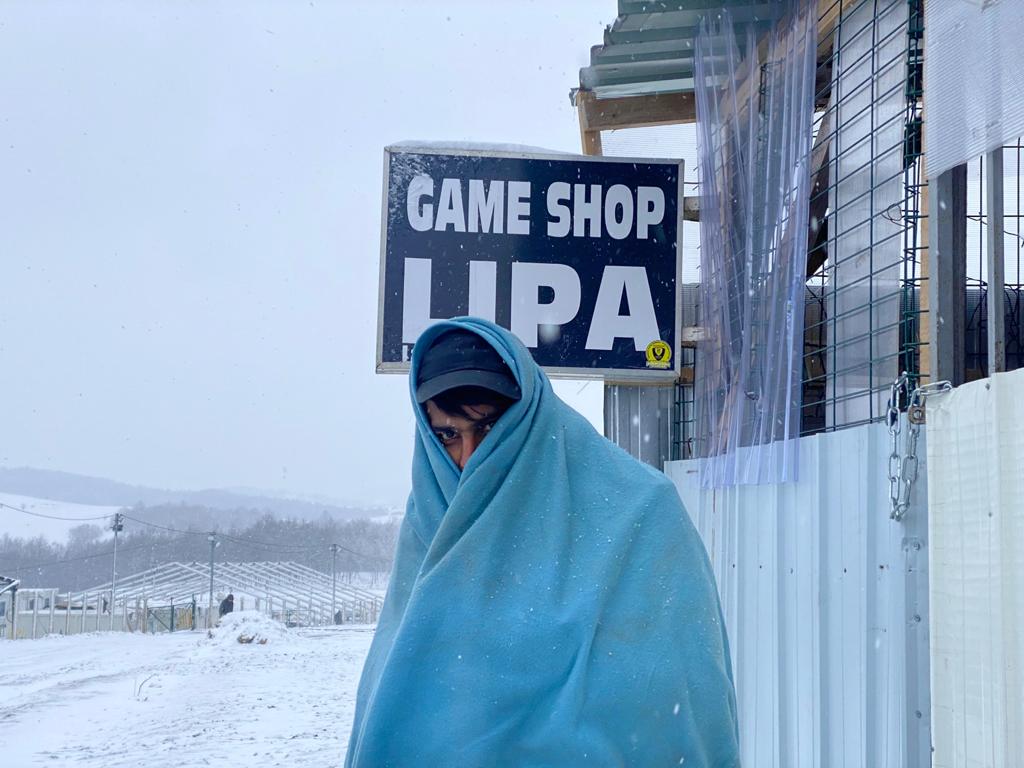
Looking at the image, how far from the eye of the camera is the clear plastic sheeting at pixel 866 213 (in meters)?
3.36

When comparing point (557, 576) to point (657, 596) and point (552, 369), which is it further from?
point (552, 369)

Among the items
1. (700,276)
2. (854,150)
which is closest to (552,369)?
(700,276)

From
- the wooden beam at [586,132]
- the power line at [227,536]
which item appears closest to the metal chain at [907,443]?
the wooden beam at [586,132]

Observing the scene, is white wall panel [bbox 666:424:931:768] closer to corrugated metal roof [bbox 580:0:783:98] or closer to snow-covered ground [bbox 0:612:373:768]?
corrugated metal roof [bbox 580:0:783:98]

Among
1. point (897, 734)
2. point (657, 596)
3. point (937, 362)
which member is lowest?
point (897, 734)

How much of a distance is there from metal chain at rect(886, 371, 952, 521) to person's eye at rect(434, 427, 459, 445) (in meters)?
1.36

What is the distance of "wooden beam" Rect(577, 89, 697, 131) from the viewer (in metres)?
5.31

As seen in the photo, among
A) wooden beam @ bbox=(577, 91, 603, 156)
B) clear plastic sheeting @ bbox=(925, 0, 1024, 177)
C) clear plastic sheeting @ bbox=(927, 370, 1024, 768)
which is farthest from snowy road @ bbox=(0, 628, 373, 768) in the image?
clear plastic sheeting @ bbox=(925, 0, 1024, 177)

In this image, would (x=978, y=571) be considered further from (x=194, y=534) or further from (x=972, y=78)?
(x=194, y=534)

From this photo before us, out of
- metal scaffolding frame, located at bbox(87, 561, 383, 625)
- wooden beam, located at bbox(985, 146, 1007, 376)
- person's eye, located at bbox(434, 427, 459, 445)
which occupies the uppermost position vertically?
wooden beam, located at bbox(985, 146, 1007, 376)

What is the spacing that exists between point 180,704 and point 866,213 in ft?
31.8

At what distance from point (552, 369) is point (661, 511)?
305cm

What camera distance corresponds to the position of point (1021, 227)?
4.35 meters

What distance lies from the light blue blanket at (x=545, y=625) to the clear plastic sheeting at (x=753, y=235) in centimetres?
199
